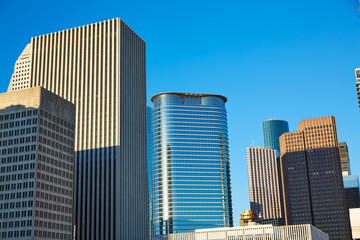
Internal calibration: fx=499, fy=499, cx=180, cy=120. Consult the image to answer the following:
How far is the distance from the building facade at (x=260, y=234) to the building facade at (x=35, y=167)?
4750 cm

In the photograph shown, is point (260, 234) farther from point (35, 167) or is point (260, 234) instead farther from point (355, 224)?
point (35, 167)

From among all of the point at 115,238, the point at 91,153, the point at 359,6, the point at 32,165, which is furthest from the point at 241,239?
the point at 359,6

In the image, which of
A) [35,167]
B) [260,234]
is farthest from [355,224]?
[35,167]

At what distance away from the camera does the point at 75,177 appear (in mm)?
191250

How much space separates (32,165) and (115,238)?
3979 centimetres

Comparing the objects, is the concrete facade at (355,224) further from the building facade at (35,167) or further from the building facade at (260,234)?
the building facade at (35,167)

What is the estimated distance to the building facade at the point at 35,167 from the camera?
6196 inches

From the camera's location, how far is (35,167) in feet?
527

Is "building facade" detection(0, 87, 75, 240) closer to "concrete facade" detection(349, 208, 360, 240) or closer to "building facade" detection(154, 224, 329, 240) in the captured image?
"building facade" detection(154, 224, 329, 240)

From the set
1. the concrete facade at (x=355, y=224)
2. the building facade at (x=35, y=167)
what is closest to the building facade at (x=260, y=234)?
the concrete facade at (x=355, y=224)

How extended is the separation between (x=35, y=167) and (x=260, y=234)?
82.4 m

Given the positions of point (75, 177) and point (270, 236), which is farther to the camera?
point (75, 177)

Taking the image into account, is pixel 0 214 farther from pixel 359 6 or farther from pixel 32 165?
pixel 359 6

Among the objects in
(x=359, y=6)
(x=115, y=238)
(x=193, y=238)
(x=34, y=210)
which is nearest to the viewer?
(x=359, y=6)
